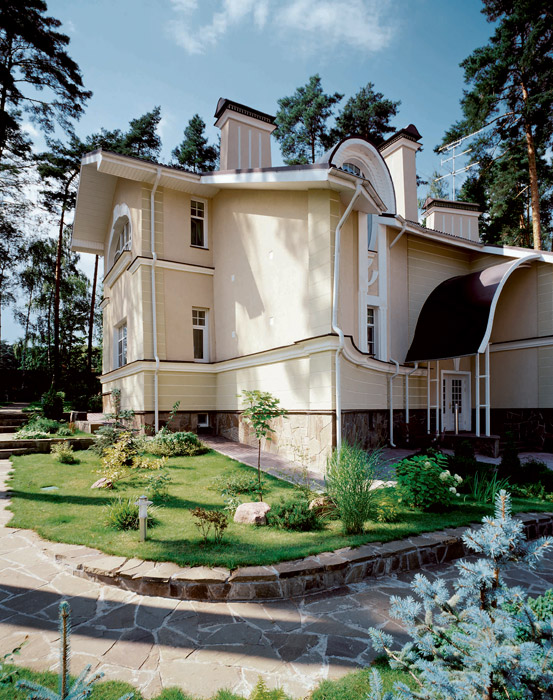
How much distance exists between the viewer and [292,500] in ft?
19.1

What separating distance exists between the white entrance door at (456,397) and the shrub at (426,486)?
765cm

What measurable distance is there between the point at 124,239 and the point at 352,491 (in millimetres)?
13438

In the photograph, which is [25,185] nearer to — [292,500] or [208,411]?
[208,411]

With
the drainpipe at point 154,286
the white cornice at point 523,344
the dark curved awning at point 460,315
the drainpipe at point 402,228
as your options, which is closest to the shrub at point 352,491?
the dark curved awning at point 460,315

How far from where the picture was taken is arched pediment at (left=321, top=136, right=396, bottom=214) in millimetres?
12312

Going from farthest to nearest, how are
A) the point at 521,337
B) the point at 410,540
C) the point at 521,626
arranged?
the point at 521,337 → the point at 410,540 → the point at 521,626

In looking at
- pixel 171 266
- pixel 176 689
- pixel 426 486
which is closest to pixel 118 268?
pixel 171 266

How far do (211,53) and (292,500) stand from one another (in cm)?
1094

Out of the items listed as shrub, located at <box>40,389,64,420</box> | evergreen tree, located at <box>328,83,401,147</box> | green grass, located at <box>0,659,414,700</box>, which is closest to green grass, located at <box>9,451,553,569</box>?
green grass, located at <box>0,659,414,700</box>

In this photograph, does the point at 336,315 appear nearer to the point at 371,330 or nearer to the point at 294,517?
the point at 371,330

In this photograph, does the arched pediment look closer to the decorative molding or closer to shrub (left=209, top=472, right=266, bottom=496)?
the decorative molding

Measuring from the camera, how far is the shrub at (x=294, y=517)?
5.23m

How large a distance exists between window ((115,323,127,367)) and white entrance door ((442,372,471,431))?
11.1 meters

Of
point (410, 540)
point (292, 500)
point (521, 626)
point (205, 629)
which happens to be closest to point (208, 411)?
point (292, 500)
